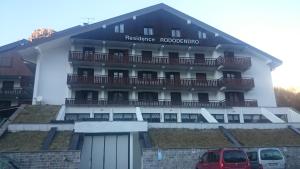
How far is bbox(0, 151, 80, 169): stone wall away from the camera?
20.3m

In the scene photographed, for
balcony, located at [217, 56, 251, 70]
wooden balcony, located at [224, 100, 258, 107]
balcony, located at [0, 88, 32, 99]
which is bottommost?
wooden balcony, located at [224, 100, 258, 107]

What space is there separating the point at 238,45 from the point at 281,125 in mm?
14337

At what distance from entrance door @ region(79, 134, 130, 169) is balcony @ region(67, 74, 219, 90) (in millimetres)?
11097

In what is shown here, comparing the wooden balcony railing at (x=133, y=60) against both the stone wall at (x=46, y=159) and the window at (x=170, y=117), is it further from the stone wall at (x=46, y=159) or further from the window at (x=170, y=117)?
the stone wall at (x=46, y=159)

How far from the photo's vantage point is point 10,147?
21.8 meters

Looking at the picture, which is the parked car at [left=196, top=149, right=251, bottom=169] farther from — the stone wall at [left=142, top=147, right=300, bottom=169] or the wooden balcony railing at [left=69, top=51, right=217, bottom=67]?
A: the wooden balcony railing at [left=69, top=51, right=217, bottom=67]

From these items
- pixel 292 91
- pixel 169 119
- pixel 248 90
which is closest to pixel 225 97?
pixel 248 90

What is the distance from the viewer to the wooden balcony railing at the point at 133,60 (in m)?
36.5

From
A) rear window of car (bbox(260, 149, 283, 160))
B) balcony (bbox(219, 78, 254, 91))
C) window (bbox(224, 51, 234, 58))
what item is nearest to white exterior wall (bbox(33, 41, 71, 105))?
balcony (bbox(219, 78, 254, 91))

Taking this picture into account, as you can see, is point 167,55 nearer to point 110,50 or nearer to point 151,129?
point 110,50

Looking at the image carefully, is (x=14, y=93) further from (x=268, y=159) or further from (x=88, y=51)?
(x=268, y=159)

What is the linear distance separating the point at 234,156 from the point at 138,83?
21662mm

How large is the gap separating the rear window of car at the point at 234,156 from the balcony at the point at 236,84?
22.6 metres

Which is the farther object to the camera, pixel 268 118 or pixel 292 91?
pixel 292 91
